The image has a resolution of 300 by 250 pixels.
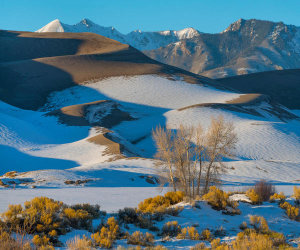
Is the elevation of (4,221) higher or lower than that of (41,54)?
lower

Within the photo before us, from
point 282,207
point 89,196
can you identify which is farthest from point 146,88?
point 282,207

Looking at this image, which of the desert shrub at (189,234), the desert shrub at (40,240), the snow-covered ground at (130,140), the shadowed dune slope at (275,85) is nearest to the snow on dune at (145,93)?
the snow-covered ground at (130,140)

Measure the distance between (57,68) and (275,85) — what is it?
7308 cm

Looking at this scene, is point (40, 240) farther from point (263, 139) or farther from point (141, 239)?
point (263, 139)

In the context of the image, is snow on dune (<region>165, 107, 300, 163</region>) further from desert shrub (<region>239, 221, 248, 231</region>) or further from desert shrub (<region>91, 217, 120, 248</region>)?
desert shrub (<region>91, 217, 120, 248</region>)

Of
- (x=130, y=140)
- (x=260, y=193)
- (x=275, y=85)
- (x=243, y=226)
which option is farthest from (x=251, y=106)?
(x=243, y=226)

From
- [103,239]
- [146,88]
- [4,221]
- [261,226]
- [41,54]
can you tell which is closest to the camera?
[103,239]

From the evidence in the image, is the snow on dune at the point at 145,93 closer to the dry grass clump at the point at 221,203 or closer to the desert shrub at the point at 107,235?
the dry grass clump at the point at 221,203

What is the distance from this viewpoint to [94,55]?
111m

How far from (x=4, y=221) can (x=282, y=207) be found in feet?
31.3

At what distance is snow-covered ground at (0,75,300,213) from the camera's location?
→ 1165 inches

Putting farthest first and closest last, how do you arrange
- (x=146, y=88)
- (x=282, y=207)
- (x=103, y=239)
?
(x=146, y=88) < (x=282, y=207) < (x=103, y=239)

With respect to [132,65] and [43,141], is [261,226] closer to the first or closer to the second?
[43,141]

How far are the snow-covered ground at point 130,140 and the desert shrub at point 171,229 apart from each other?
928cm
